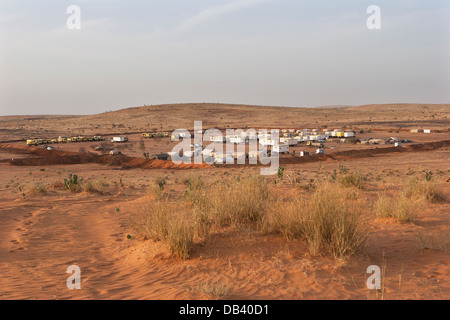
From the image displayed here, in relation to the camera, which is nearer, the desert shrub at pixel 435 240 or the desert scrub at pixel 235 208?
the desert shrub at pixel 435 240

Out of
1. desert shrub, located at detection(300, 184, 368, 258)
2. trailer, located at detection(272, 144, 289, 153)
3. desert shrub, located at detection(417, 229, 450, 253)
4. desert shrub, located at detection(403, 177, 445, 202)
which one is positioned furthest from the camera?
trailer, located at detection(272, 144, 289, 153)

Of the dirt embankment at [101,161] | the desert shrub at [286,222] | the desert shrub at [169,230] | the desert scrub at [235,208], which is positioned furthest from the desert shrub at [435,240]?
the dirt embankment at [101,161]

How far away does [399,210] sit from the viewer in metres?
8.60

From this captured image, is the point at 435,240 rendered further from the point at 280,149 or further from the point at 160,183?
the point at 280,149

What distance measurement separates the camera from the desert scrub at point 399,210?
28.1 feet

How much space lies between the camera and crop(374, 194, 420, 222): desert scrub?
8.56 meters

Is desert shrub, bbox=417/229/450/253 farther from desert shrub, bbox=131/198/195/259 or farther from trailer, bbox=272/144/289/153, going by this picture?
trailer, bbox=272/144/289/153

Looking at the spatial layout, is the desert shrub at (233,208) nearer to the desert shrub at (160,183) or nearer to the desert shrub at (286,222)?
the desert shrub at (286,222)

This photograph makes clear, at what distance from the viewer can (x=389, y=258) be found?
20.2ft

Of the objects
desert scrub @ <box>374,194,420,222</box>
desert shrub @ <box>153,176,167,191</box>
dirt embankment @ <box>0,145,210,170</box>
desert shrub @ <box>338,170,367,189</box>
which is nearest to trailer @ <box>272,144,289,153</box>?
dirt embankment @ <box>0,145,210,170</box>

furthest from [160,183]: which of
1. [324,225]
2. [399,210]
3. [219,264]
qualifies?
[324,225]

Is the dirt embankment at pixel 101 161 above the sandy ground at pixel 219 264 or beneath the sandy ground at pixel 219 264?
beneath

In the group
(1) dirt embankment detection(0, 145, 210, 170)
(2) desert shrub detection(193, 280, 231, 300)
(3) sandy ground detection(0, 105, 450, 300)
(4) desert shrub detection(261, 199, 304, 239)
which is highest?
(4) desert shrub detection(261, 199, 304, 239)
